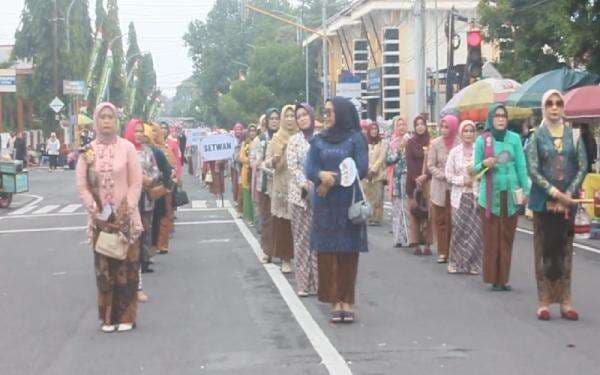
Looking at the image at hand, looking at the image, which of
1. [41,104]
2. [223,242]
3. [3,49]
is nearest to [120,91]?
[3,49]

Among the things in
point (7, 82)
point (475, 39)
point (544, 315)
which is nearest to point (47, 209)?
point (475, 39)

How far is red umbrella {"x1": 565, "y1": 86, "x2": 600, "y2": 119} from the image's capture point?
1888 cm

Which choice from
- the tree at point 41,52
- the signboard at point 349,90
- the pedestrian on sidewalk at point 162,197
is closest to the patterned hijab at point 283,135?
the pedestrian on sidewalk at point 162,197

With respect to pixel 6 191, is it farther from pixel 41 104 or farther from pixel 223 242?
pixel 41 104

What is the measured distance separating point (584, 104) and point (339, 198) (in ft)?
34.3

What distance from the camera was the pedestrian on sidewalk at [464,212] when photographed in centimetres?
1288

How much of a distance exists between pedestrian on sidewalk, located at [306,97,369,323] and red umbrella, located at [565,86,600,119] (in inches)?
399

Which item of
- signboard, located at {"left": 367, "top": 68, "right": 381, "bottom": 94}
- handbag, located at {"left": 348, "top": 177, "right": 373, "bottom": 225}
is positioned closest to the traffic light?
handbag, located at {"left": 348, "top": 177, "right": 373, "bottom": 225}

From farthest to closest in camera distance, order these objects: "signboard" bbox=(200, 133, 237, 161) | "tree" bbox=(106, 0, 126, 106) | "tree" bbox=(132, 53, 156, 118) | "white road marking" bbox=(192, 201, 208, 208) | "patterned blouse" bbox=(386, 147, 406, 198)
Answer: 1. "tree" bbox=(132, 53, 156, 118)
2. "tree" bbox=(106, 0, 126, 106)
3. "white road marking" bbox=(192, 201, 208, 208)
4. "signboard" bbox=(200, 133, 237, 161)
5. "patterned blouse" bbox=(386, 147, 406, 198)

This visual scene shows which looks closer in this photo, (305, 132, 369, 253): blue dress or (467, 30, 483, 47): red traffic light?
(305, 132, 369, 253): blue dress

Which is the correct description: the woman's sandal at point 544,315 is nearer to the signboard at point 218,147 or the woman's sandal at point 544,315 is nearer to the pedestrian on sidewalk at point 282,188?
the pedestrian on sidewalk at point 282,188

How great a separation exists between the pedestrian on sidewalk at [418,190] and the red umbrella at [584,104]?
453 centimetres

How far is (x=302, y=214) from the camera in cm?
1136

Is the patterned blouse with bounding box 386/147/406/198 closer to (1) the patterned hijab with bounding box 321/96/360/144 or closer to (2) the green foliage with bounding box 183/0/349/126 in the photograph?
(1) the patterned hijab with bounding box 321/96/360/144
